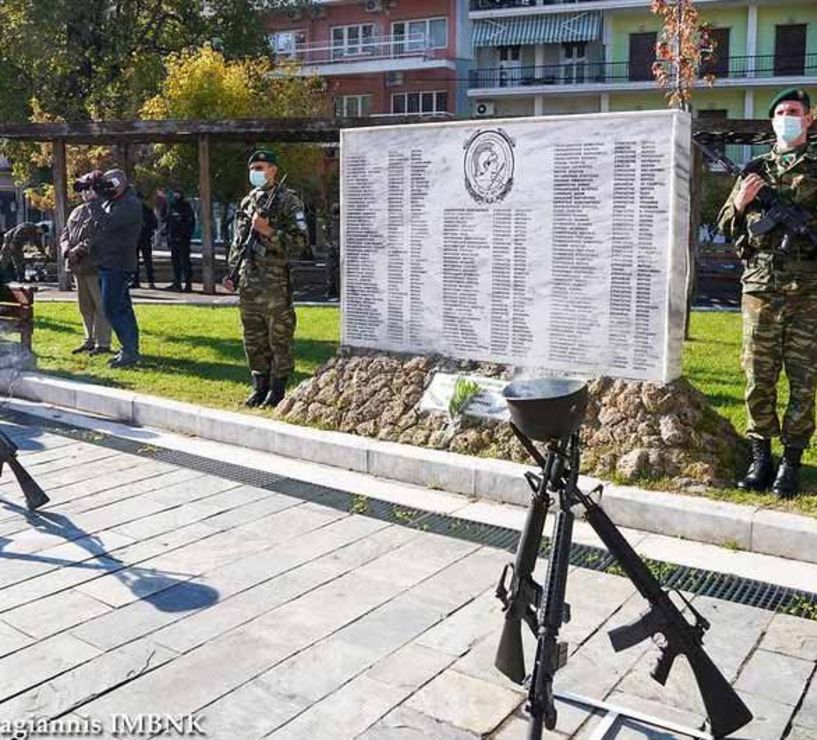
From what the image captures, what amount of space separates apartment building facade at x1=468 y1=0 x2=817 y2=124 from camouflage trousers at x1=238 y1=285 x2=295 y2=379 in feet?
98.4

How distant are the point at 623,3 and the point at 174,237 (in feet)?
83.3

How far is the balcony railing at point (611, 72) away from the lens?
35.2 m

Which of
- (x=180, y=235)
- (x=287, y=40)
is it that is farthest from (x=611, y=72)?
(x=180, y=235)

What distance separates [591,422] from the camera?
5.89 metres

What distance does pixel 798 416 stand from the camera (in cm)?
515

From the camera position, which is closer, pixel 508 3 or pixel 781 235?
pixel 781 235

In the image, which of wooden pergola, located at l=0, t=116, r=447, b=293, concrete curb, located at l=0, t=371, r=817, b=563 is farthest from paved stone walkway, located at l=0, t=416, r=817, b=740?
wooden pergola, located at l=0, t=116, r=447, b=293

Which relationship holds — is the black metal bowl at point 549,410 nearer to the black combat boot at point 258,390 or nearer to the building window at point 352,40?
the black combat boot at point 258,390

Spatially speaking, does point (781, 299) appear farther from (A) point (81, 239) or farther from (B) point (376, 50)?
(B) point (376, 50)

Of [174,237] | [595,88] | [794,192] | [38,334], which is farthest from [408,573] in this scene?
[595,88]

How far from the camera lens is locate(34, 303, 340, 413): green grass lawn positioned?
326 inches

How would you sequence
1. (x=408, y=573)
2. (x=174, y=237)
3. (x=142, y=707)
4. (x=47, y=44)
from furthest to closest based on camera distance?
(x=47, y=44) < (x=174, y=237) < (x=408, y=573) < (x=142, y=707)

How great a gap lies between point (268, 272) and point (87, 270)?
3280 mm

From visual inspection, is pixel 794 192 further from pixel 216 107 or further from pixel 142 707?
Result: pixel 216 107
